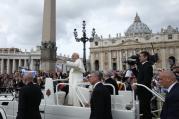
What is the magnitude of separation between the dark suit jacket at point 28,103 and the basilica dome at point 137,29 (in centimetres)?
11034

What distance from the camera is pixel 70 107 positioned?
20.2ft

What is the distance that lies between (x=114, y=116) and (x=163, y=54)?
96735 millimetres

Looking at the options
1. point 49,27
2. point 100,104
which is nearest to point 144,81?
point 100,104

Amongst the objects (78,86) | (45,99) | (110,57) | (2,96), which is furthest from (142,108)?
(110,57)

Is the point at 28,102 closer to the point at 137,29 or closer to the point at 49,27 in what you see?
the point at 49,27

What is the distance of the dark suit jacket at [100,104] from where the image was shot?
541 cm

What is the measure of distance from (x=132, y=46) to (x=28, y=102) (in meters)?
101

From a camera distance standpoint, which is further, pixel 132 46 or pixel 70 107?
pixel 132 46

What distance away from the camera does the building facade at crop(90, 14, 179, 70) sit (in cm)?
9825

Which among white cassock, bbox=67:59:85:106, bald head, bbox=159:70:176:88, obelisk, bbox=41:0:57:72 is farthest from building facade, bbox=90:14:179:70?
bald head, bbox=159:70:176:88

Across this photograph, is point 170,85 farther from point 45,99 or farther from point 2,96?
point 2,96

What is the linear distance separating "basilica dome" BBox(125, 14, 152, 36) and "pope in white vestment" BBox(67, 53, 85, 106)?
108870 millimetres

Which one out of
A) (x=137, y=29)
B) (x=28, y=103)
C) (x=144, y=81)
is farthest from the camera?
(x=137, y=29)

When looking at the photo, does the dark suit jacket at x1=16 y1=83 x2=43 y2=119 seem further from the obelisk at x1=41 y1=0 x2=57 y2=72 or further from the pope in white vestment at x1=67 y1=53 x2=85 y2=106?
the obelisk at x1=41 y1=0 x2=57 y2=72
